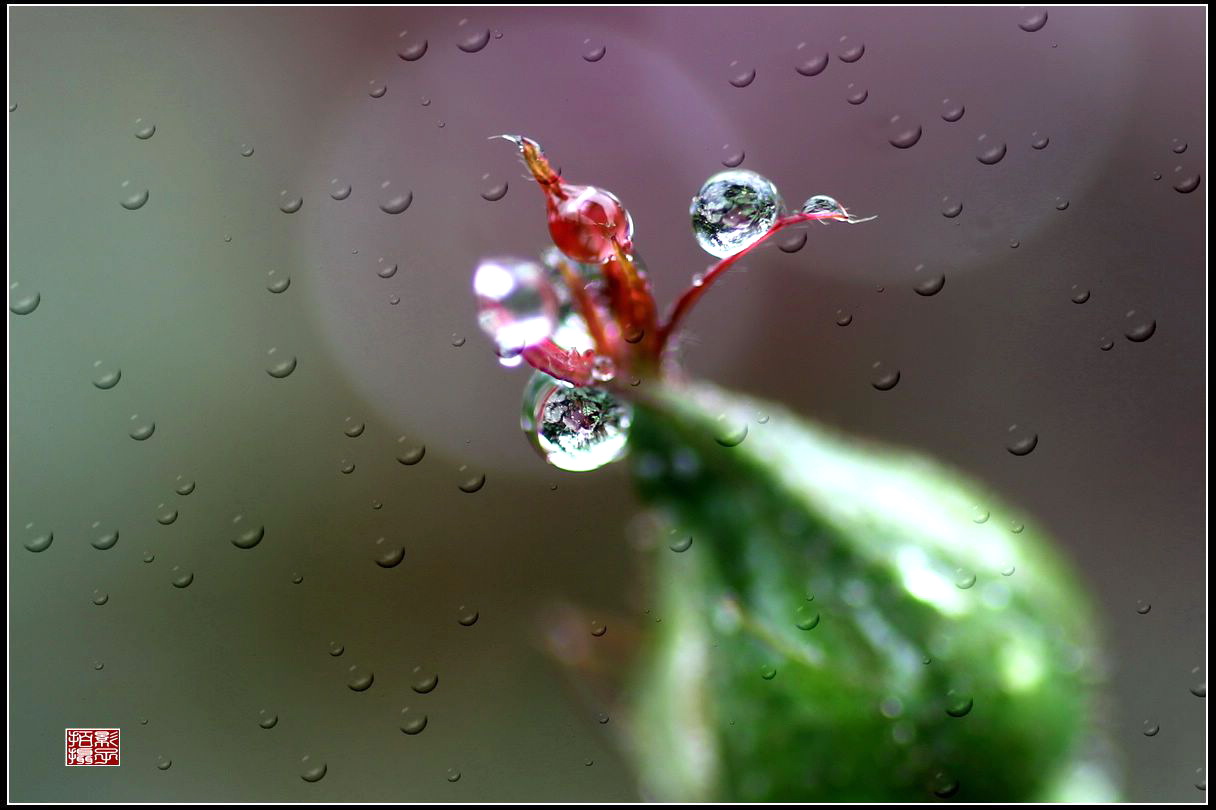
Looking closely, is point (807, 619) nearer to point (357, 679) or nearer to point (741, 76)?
point (357, 679)

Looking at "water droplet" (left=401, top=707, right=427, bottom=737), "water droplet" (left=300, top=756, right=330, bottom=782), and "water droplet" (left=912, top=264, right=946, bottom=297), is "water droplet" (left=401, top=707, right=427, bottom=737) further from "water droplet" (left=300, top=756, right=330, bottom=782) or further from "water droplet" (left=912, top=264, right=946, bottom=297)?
"water droplet" (left=912, top=264, right=946, bottom=297)

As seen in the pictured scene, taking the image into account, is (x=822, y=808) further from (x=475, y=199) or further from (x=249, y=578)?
(x=249, y=578)

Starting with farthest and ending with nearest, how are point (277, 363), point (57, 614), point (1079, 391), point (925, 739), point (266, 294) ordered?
1. point (266, 294)
2. point (57, 614)
3. point (1079, 391)
4. point (277, 363)
5. point (925, 739)

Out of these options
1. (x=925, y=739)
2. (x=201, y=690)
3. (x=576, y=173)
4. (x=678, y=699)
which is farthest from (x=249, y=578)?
(x=925, y=739)

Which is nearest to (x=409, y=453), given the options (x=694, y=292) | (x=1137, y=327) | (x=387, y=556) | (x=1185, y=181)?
(x=387, y=556)

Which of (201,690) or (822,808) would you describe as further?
(201,690)

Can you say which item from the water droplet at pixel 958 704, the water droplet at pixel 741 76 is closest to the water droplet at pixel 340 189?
the water droplet at pixel 741 76
